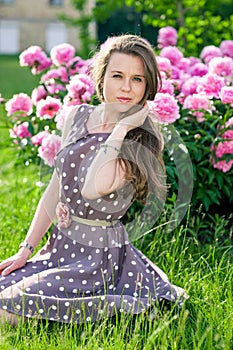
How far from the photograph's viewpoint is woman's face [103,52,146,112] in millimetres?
2709

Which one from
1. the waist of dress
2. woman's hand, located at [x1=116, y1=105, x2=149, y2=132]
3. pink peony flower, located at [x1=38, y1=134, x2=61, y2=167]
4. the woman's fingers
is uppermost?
woman's hand, located at [x1=116, y1=105, x2=149, y2=132]

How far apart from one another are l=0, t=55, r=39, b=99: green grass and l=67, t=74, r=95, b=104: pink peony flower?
6.52 metres

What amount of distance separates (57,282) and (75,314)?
0.15 metres

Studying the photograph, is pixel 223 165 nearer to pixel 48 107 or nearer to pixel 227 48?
pixel 48 107

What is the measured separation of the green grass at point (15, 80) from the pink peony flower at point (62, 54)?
20.0ft

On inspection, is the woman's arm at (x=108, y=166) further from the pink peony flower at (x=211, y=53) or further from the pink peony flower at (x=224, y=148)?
the pink peony flower at (x=211, y=53)

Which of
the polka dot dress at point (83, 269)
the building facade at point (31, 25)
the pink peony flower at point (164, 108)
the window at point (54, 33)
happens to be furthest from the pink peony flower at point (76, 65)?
the window at point (54, 33)

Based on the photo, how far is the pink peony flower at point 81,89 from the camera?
3.59 metres

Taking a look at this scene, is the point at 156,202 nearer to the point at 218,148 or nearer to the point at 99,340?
the point at 218,148

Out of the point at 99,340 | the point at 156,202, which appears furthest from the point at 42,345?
the point at 156,202

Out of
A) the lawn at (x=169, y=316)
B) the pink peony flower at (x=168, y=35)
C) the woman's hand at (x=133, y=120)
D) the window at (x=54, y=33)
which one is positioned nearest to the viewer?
the lawn at (x=169, y=316)

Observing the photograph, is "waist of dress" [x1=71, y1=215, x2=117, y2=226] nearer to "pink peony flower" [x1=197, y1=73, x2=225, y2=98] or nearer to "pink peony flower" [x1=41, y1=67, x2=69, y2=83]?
"pink peony flower" [x1=197, y1=73, x2=225, y2=98]

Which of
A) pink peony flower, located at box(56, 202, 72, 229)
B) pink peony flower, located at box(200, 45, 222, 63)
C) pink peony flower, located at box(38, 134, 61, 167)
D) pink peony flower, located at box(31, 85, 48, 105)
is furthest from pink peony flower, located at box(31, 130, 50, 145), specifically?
pink peony flower, located at box(200, 45, 222, 63)

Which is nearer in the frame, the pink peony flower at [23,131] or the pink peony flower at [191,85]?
the pink peony flower at [191,85]
